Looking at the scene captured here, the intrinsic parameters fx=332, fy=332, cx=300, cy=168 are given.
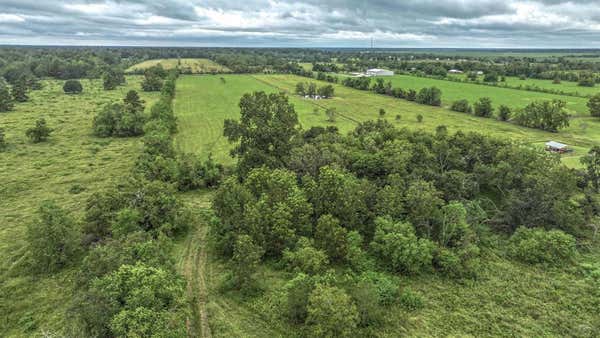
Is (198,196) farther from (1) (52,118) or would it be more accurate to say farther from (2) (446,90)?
(2) (446,90)

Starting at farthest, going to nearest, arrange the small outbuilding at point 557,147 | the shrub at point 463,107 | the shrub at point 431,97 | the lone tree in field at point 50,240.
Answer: the shrub at point 431,97, the shrub at point 463,107, the small outbuilding at point 557,147, the lone tree in field at point 50,240

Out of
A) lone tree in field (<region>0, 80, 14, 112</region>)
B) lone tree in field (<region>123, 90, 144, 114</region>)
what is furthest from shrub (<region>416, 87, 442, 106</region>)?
lone tree in field (<region>0, 80, 14, 112</region>)

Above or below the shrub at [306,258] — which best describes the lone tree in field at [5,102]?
above

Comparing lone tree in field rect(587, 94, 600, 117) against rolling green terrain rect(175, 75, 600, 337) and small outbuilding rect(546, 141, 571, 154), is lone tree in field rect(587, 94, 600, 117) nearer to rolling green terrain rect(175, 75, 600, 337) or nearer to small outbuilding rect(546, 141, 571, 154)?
small outbuilding rect(546, 141, 571, 154)

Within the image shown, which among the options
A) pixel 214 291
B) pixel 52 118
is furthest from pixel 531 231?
pixel 52 118

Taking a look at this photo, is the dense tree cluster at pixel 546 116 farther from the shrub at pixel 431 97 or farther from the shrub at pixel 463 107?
the shrub at pixel 431 97

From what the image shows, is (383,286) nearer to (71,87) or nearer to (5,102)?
(5,102)

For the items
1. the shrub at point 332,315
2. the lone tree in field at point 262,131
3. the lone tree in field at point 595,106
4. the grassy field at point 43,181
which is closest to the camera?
the shrub at point 332,315

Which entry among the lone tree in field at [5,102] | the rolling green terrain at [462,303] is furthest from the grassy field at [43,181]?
the rolling green terrain at [462,303]
